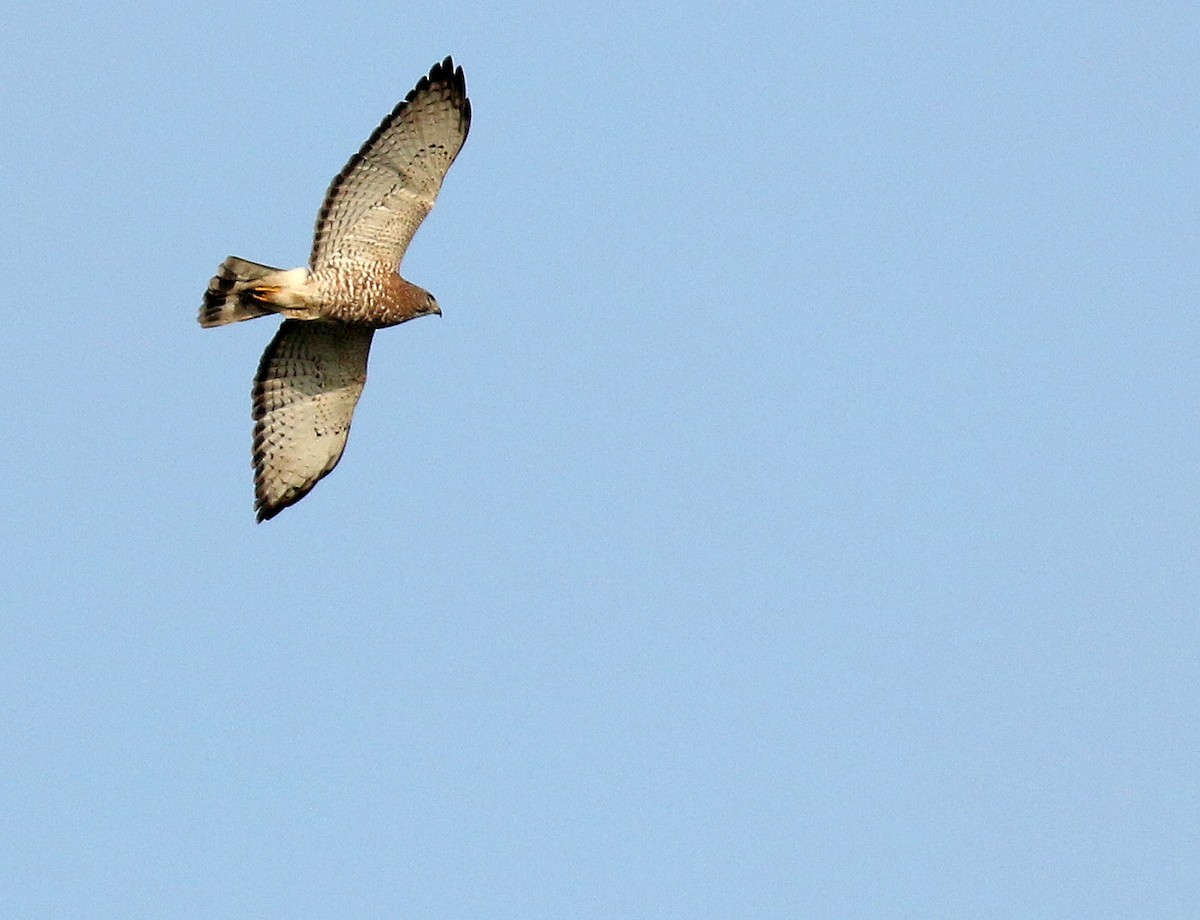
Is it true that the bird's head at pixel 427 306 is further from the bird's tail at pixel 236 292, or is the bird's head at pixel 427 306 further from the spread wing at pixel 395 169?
the bird's tail at pixel 236 292

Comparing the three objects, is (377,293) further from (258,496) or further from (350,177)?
(258,496)

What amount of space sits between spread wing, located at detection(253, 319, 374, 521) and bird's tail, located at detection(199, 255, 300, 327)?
0.65 meters

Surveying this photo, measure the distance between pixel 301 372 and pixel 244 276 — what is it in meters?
1.20

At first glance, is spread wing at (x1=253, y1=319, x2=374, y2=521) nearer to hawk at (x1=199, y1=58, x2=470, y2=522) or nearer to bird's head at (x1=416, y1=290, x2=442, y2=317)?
hawk at (x1=199, y1=58, x2=470, y2=522)

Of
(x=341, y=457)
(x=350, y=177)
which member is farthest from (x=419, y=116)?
(x=341, y=457)

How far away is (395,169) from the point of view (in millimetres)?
16406

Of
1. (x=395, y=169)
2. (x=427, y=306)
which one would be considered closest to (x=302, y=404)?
(x=427, y=306)

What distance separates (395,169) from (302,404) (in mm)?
2001

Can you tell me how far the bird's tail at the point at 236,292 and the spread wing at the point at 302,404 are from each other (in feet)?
2.12

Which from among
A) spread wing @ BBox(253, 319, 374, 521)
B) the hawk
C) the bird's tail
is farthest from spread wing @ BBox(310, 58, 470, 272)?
spread wing @ BBox(253, 319, 374, 521)

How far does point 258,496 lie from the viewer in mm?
17328

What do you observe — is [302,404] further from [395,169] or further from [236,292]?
[395,169]

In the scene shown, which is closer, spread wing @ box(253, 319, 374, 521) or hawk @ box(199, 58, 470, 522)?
hawk @ box(199, 58, 470, 522)

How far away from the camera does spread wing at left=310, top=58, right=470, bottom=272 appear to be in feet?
53.7
